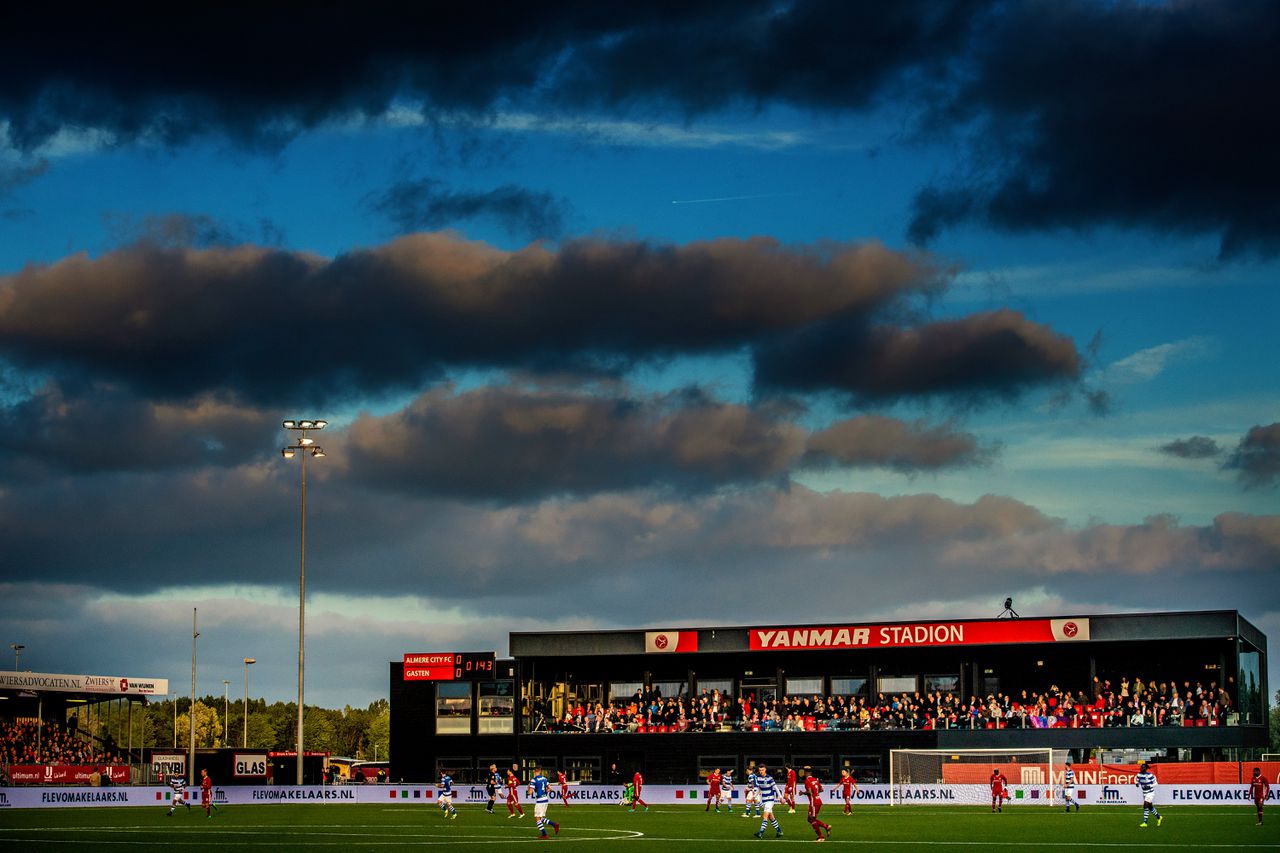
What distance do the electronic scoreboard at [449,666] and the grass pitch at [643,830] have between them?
74.3 feet

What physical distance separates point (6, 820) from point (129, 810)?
42.8 ft

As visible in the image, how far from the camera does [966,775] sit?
241ft

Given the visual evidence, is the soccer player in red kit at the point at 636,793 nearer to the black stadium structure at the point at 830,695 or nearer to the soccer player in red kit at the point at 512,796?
the soccer player in red kit at the point at 512,796

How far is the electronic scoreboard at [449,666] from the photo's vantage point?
92875 mm

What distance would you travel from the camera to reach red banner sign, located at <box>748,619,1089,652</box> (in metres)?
82.8

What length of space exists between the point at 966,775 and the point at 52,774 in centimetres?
5092

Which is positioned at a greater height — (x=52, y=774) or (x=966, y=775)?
(x=966, y=775)

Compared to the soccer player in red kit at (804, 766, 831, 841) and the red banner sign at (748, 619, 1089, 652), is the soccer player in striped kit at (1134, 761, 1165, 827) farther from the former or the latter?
the red banner sign at (748, 619, 1089, 652)

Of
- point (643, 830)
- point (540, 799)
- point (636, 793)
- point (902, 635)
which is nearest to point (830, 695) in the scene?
point (902, 635)

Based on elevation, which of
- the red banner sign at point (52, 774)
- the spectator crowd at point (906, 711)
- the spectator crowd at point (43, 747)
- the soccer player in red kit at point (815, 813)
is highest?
the spectator crowd at point (906, 711)

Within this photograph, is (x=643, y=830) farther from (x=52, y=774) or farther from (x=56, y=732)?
(x=56, y=732)

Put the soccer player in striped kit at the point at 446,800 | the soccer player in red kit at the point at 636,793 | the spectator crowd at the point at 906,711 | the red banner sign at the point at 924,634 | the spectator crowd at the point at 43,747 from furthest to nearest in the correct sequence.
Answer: the spectator crowd at the point at 43,747 < the red banner sign at the point at 924,634 < the spectator crowd at the point at 906,711 < the soccer player in red kit at the point at 636,793 < the soccer player in striped kit at the point at 446,800

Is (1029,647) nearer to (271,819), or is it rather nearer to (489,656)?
(489,656)

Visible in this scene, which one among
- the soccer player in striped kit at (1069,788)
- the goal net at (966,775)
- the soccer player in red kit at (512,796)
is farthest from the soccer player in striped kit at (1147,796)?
the soccer player in red kit at (512,796)
